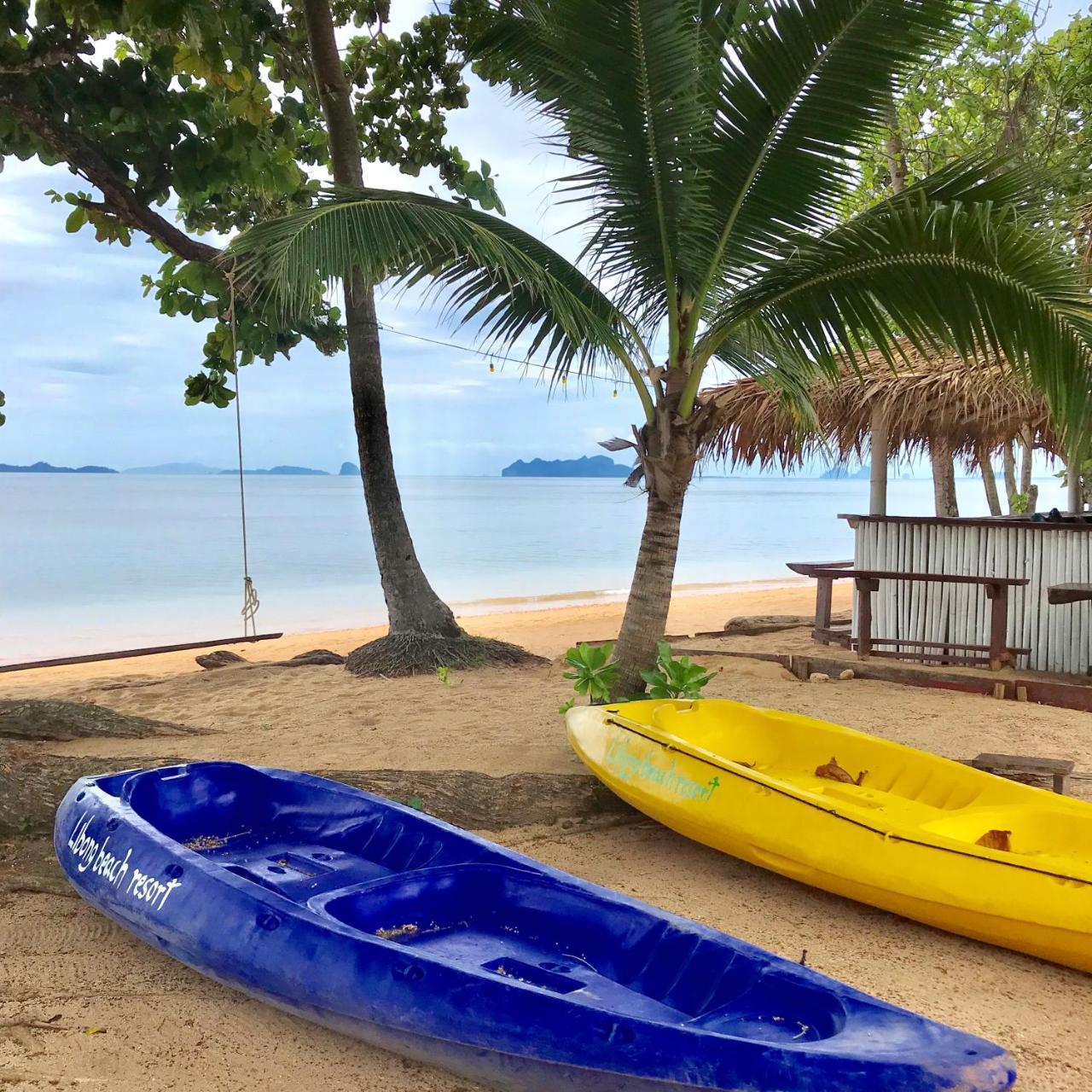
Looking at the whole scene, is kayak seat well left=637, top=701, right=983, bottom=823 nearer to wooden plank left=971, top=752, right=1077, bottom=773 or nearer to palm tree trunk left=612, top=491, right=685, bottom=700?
wooden plank left=971, top=752, right=1077, bottom=773

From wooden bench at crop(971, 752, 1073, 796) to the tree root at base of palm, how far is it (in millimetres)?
3912

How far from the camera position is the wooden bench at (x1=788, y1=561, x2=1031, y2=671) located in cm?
683

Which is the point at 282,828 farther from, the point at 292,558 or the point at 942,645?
the point at 292,558

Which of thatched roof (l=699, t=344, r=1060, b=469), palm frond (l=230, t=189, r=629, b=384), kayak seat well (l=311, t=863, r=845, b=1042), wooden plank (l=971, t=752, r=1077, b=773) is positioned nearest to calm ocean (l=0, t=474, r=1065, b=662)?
thatched roof (l=699, t=344, r=1060, b=469)

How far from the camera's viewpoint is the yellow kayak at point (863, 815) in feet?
8.74

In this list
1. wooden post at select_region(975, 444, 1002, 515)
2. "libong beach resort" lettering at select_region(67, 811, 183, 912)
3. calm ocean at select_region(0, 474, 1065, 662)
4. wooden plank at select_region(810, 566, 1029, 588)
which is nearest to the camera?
"libong beach resort" lettering at select_region(67, 811, 183, 912)

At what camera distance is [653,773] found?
140 inches

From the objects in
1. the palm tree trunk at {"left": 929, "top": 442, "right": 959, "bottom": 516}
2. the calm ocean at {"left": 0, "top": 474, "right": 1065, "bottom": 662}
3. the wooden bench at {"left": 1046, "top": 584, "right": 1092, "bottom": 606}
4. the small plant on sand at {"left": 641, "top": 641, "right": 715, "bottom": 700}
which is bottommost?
the calm ocean at {"left": 0, "top": 474, "right": 1065, "bottom": 662}

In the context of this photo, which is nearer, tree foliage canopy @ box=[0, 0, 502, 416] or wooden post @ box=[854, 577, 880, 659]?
tree foliage canopy @ box=[0, 0, 502, 416]

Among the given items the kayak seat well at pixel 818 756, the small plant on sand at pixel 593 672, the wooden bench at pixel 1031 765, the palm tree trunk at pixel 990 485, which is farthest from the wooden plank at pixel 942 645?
the palm tree trunk at pixel 990 485

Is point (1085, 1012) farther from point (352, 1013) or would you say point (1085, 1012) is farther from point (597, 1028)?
point (352, 1013)

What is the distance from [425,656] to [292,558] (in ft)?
69.2

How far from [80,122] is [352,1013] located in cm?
633

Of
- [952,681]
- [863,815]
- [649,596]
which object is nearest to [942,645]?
[952,681]
